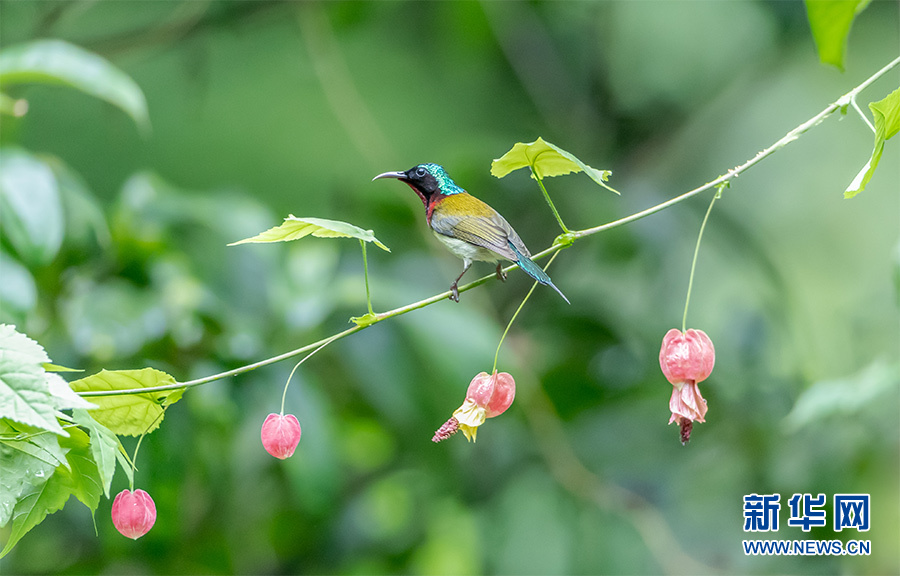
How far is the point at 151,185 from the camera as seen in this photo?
5.63ft

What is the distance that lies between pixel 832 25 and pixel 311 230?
396 mm

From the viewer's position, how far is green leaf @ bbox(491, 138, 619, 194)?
63 centimetres

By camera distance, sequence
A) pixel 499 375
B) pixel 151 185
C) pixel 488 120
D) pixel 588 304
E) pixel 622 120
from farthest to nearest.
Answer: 1. pixel 488 120
2. pixel 622 120
3. pixel 588 304
4. pixel 151 185
5. pixel 499 375

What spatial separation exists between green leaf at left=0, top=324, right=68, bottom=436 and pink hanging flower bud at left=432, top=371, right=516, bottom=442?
0.30 metres

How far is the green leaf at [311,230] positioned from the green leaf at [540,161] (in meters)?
0.13

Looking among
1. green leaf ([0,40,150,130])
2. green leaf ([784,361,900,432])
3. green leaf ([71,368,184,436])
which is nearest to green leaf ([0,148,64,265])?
green leaf ([0,40,150,130])

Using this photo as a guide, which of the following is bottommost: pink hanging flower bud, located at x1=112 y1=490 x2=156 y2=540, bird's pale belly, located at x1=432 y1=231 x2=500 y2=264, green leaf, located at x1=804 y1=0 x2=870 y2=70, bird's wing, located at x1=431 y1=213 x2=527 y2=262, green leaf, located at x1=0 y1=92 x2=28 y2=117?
pink hanging flower bud, located at x1=112 y1=490 x2=156 y2=540

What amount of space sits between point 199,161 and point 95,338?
62.6 inches

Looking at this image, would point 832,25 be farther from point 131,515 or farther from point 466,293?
point 466,293

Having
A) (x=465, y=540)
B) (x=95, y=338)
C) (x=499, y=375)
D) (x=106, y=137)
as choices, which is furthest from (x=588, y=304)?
(x=106, y=137)

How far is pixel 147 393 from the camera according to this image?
0.67 m

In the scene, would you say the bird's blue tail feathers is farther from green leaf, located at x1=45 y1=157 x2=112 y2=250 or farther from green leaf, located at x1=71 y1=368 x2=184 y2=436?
green leaf, located at x1=45 y1=157 x2=112 y2=250

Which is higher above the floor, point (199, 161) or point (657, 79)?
point (657, 79)

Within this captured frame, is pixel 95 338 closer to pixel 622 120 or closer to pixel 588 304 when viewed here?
pixel 588 304
